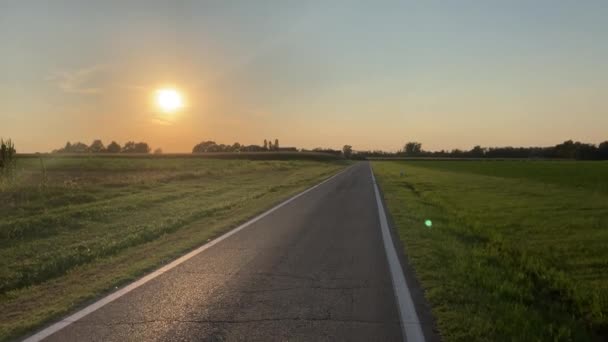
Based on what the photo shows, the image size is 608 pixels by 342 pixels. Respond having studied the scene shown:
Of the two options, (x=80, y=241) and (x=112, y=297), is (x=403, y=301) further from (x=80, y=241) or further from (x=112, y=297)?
(x=80, y=241)

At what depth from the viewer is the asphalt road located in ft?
16.5

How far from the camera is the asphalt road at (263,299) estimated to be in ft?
16.5


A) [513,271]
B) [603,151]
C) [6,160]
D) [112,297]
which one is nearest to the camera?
[112,297]

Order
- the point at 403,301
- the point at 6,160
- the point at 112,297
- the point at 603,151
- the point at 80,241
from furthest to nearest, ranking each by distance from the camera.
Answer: the point at 603,151 < the point at 6,160 < the point at 80,241 < the point at 112,297 < the point at 403,301

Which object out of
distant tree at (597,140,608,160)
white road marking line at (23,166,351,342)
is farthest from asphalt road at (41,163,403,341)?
distant tree at (597,140,608,160)

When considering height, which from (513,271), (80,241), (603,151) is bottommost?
(80,241)

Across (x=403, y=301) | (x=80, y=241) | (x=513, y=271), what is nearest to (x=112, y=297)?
(x=403, y=301)

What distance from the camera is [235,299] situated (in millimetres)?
6223

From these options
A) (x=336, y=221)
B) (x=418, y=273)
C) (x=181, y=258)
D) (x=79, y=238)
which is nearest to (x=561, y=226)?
(x=336, y=221)

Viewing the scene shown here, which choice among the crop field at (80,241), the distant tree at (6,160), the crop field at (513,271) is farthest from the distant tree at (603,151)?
the distant tree at (6,160)

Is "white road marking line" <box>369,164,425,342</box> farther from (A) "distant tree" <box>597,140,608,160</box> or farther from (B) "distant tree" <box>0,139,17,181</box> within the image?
(A) "distant tree" <box>597,140,608,160</box>

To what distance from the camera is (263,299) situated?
6.21 m

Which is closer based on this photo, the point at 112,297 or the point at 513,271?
the point at 112,297

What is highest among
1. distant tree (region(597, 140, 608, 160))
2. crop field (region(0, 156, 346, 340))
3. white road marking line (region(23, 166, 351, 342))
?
distant tree (region(597, 140, 608, 160))
